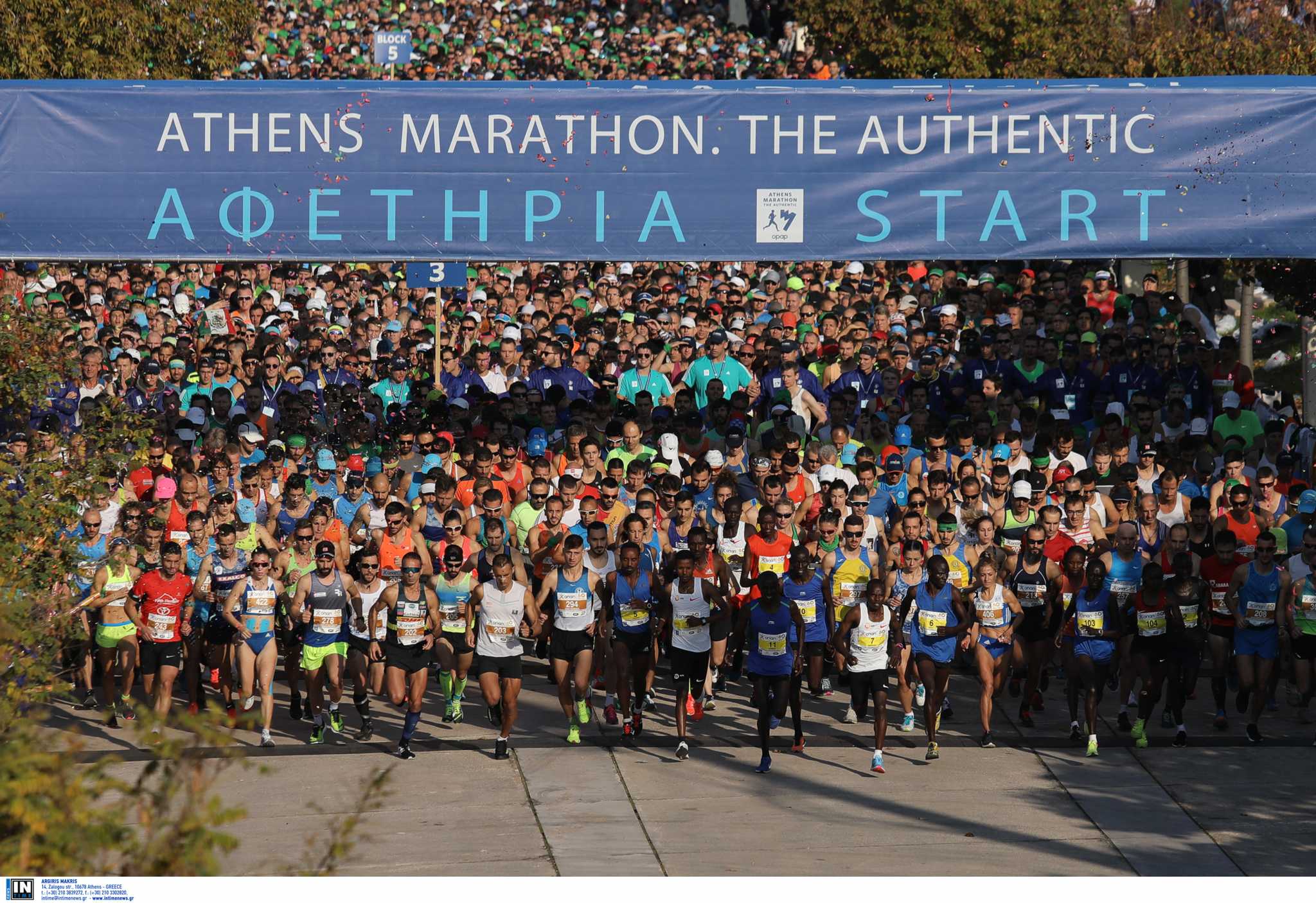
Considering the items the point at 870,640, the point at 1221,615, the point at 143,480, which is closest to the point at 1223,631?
the point at 1221,615

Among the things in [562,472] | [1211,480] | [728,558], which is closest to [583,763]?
[728,558]

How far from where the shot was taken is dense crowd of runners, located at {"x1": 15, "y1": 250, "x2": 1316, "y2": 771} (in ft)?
45.9

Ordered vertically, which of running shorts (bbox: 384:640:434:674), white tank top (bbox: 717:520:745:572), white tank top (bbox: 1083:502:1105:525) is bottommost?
running shorts (bbox: 384:640:434:674)

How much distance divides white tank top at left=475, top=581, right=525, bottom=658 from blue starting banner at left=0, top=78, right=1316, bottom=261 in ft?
10.9

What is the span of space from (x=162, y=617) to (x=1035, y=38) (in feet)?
69.4

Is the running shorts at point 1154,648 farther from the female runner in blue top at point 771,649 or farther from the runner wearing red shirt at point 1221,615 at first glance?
the female runner in blue top at point 771,649

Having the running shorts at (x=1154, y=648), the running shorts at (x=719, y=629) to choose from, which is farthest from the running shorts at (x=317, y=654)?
the running shorts at (x=1154, y=648)

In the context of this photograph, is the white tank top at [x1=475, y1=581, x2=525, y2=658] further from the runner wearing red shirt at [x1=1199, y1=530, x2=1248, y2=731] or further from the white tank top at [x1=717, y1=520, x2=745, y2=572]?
the runner wearing red shirt at [x1=1199, y1=530, x2=1248, y2=731]

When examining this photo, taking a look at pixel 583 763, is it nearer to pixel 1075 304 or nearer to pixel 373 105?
pixel 373 105

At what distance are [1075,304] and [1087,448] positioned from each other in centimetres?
412

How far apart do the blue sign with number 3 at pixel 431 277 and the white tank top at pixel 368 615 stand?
15.8ft

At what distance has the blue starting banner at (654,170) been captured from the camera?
15.5 metres

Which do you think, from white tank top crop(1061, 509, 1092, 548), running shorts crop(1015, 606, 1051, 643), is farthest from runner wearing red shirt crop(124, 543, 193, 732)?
white tank top crop(1061, 509, 1092, 548)

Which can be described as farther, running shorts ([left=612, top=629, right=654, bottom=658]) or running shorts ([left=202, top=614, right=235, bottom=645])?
running shorts ([left=202, top=614, right=235, bottom=645])
